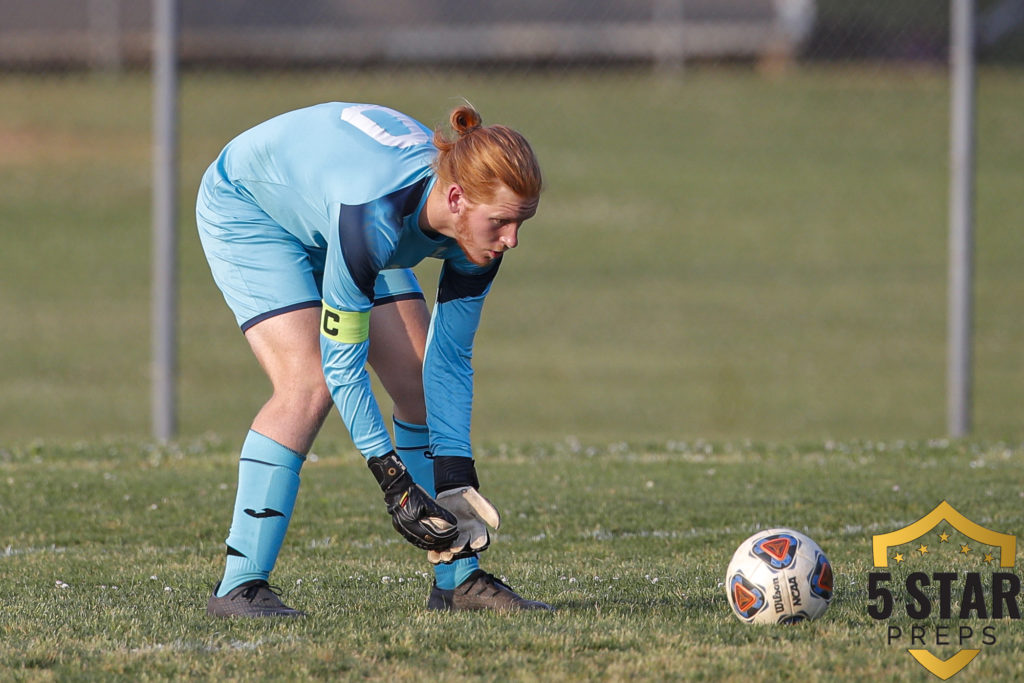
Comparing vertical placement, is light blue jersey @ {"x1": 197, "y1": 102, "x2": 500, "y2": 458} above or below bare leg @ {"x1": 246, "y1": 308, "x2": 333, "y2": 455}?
above

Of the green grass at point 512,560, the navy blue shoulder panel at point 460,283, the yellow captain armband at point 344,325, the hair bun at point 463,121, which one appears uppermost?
the hair bun at point 463,121

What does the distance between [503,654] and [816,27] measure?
55.2 feet

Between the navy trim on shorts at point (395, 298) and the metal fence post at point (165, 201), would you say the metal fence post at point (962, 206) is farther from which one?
the navy trim on shorts at point (395, 298)

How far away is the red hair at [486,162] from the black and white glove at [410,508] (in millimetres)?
945

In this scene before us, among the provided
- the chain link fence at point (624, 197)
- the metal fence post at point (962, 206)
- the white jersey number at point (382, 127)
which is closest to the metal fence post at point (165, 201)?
the chain link fence at point (624, 197)

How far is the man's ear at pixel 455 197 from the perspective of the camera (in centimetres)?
490

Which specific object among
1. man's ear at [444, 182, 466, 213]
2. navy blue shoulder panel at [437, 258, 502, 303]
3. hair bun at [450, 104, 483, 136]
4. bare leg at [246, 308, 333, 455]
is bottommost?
bare leg at [246, 308, 333, 455]

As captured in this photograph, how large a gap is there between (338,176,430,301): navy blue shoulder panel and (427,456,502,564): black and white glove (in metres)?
0.79

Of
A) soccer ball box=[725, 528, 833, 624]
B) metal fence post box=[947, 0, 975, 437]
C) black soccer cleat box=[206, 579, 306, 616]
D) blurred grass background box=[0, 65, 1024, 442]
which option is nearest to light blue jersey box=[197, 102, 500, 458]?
black soccer cleat box=[206, 579, 306, 616]

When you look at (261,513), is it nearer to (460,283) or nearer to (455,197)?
(460,283)

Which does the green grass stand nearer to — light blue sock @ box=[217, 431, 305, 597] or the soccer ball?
the soccer ball

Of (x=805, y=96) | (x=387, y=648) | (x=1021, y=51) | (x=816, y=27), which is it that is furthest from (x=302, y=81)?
(x=387, y=648)

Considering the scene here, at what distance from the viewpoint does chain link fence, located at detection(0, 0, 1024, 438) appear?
1855cm

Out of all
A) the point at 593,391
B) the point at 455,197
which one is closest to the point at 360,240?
the point at 455,197
